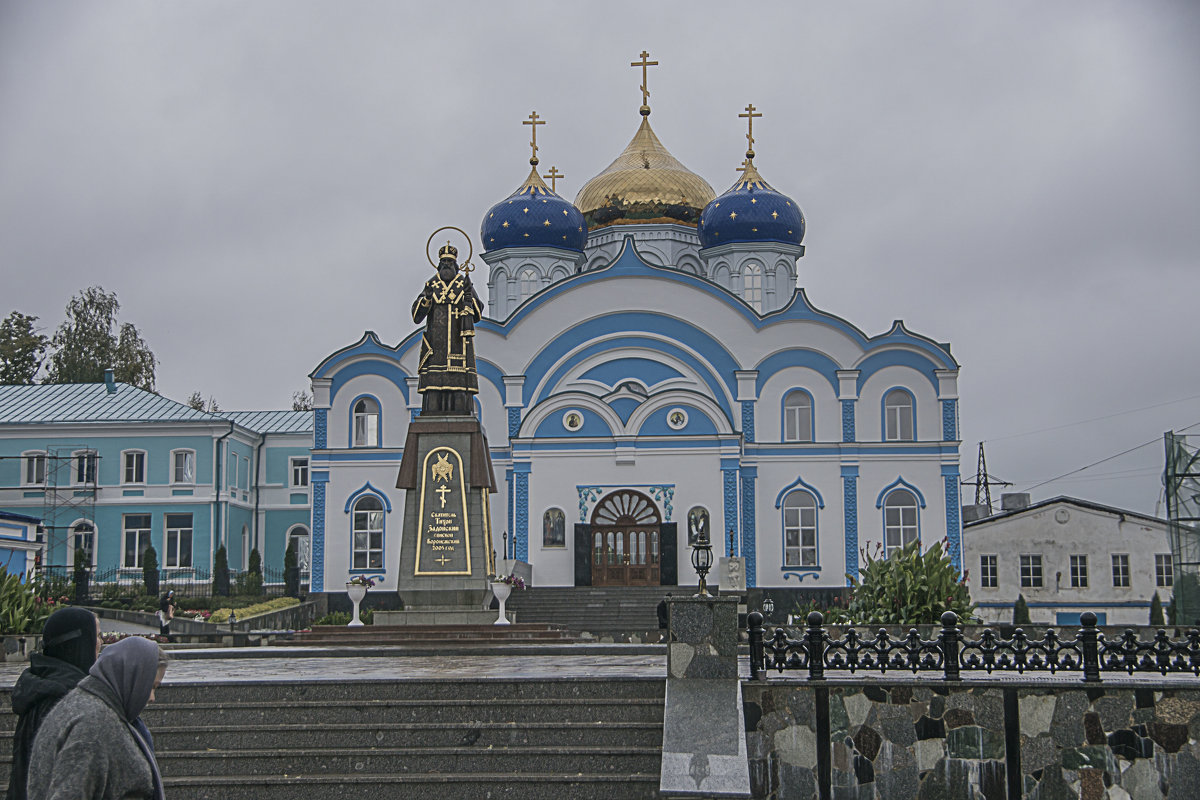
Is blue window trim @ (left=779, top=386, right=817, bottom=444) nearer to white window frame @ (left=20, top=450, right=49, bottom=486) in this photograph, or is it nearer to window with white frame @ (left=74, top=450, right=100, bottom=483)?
window with white frame @ (left=74, top=450, right=100, bottom=483)

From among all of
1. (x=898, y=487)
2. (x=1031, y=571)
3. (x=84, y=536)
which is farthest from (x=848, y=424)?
(x=84, y=536)

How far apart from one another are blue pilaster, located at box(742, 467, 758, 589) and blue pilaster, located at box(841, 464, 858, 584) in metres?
2.06

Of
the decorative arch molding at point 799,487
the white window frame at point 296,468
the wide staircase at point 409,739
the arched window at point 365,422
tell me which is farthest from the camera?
the white window frame at point 296,468

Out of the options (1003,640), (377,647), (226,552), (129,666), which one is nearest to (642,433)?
(226,552)

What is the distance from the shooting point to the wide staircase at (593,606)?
2873 centimetres

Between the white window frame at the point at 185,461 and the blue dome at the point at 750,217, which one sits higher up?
the blue dome at the point at 750,217

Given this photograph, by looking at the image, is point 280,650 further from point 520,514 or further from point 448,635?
point 520,514

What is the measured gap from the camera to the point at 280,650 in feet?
54.7

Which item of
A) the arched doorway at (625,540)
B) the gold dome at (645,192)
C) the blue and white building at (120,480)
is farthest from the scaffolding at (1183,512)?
the blue and white building at (120,480)

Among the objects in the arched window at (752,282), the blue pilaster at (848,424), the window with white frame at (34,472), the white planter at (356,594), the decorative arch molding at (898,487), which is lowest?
the white planter at (356,594)

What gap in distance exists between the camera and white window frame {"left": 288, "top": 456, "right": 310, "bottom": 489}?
3978 centimetres

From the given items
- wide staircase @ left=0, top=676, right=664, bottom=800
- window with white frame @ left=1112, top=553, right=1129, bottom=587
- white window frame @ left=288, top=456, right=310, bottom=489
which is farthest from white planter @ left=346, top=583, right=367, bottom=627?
window with white frame @ left=1112, top=553, right=1129, bottom=587

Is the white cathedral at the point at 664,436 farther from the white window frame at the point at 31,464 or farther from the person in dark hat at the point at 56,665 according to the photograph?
the person in dark hat at the point at 56,665

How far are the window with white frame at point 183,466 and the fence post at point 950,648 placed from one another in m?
28.5
